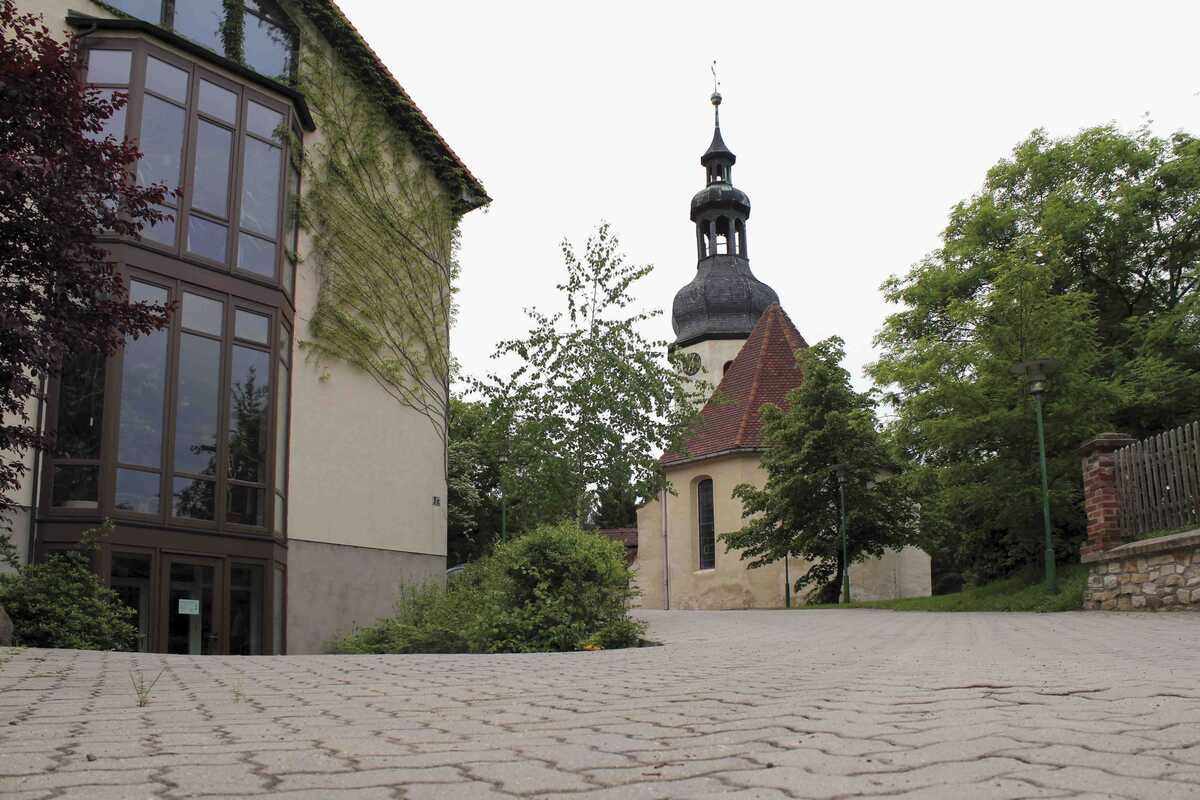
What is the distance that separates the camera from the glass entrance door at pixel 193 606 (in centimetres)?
1314

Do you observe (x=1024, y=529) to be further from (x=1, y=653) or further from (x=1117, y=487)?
(x=1, y=653)

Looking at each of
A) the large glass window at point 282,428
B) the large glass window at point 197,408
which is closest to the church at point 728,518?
the large glass window at point 282,428

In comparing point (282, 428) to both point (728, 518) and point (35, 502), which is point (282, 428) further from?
point (728, 518)

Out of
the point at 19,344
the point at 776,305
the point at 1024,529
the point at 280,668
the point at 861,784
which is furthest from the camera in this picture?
the point at 776,305

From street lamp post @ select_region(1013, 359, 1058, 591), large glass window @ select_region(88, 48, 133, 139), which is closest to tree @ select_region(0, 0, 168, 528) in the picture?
large glass window @ select_region(88, 48, 133, 139)

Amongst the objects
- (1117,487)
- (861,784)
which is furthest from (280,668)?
(1117,487)

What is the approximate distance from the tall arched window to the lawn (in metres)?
12.1

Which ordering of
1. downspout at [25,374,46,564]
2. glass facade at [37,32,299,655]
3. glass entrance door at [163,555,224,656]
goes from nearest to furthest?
downspout at [25,374,46,564] < glass facade at [37,32,299,655] < glass entrance door at [163,555,224,656]

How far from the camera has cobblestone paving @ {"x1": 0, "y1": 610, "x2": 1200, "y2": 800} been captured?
3088 millimetres

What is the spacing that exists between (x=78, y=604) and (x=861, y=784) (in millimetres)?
10420

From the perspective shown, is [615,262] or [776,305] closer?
[615,262]

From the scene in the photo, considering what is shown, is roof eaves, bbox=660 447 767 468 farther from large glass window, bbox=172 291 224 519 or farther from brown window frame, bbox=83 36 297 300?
large glass window, bbox=172 291 224 519

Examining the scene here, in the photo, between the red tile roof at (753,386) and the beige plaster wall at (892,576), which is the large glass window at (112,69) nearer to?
the red tile roof at (753,386)

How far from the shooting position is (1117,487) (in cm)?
1594
